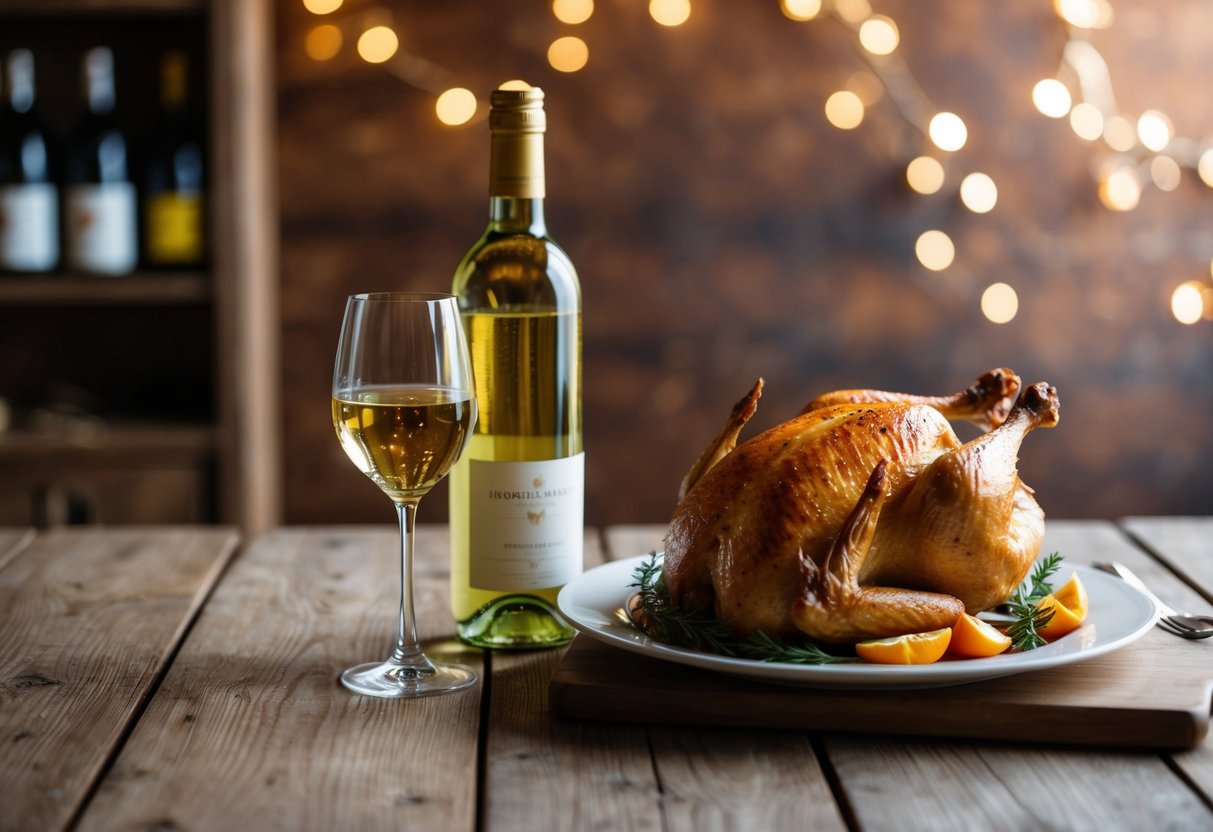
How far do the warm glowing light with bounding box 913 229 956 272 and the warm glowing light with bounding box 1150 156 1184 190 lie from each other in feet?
1.37

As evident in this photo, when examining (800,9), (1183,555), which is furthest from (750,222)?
(1183,555)

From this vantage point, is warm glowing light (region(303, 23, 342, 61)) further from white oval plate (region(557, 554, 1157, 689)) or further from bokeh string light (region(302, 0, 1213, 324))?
white oval plate (region(557, 554, 1157, 689))

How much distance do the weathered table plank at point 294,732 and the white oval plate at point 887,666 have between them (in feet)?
0.33

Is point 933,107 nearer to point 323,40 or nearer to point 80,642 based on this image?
point 323,40

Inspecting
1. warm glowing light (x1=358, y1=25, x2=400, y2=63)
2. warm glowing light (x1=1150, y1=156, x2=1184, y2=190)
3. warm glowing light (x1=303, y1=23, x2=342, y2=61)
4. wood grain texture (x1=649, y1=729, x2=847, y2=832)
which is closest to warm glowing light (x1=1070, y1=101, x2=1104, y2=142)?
warm glowing light (x1=1150, y1=156, x2=1184, y2=190)

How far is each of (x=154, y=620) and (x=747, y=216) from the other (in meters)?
1.73

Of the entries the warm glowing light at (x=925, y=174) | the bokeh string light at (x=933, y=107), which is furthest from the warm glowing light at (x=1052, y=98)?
the warm glowing light at (x=925, y=174)

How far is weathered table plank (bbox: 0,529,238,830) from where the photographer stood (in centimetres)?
75

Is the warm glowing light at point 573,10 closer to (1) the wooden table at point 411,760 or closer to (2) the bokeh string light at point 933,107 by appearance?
(2) the bokeh string light at point 933,107

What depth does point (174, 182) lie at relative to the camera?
2389mm

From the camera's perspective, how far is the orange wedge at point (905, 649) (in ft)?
2.63

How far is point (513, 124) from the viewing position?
0.98 metres

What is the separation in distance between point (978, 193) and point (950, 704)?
6.46 ft

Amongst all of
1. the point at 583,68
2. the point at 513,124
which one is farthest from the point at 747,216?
the point at 513,124
